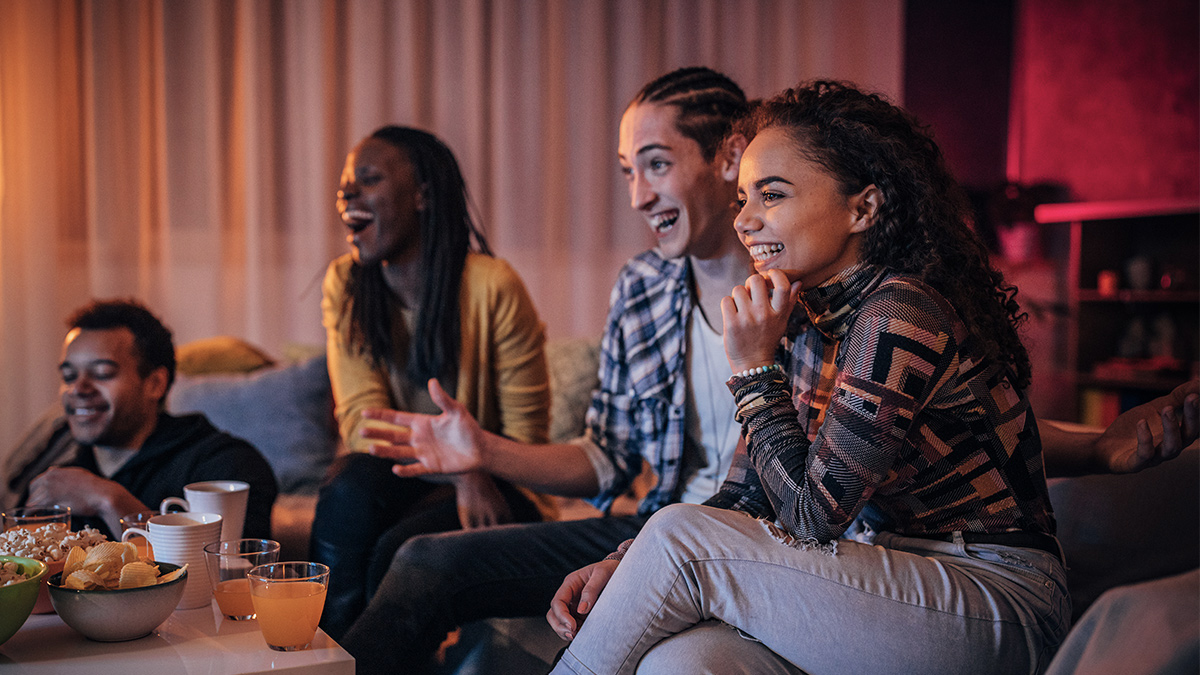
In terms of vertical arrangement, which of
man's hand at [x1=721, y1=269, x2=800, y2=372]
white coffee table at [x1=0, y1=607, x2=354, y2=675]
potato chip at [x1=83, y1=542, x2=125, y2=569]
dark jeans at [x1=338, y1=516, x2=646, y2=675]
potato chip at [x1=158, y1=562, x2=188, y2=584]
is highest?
man's hand at [x1=721, y1=269, x2=800, y2=372]

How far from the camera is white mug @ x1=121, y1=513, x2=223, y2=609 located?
1238 millimetres

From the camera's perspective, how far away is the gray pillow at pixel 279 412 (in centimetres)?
242

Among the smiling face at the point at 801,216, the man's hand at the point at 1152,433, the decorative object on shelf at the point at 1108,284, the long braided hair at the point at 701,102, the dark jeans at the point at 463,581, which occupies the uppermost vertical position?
the long braided hair at the point at 701,102

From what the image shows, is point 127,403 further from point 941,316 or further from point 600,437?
point 941,316

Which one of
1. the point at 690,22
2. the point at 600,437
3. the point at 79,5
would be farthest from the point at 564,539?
the point at 690,22

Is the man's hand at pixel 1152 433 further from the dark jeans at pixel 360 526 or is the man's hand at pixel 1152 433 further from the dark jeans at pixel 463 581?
the dark jeans at pixel 360 526

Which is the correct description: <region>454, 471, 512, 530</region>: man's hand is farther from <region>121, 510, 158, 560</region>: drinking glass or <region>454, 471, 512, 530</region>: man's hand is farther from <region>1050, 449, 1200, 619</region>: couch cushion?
<region>1050, 449, 1200, 619</region>: couch cushion

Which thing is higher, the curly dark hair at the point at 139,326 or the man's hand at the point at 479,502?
the curly dark hair at the point at 139,326

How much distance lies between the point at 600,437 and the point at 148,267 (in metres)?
1.99

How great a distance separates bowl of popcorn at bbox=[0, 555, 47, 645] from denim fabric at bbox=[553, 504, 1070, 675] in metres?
0.61

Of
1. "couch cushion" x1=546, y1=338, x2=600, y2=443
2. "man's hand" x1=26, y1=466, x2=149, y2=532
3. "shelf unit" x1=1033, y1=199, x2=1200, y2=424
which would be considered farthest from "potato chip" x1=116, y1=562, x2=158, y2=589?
"shelf unit" x1=1033, y1=199, x2=1200, y2=424

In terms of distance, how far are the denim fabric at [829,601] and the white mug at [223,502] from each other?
0.60 m

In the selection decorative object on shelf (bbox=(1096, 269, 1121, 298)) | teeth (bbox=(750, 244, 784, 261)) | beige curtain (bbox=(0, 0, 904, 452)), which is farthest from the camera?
decorative object on shelf (bbox=(1096, 269, 1121, 298))

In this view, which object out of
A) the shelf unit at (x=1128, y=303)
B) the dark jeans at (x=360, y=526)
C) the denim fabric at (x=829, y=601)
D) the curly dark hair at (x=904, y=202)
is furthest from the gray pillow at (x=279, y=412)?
the shelf unit at (x=1128, y=303)
